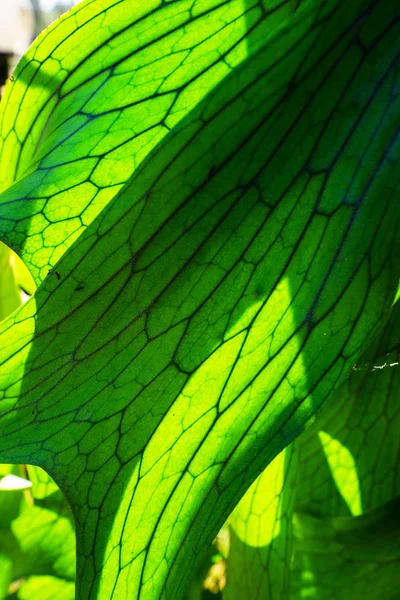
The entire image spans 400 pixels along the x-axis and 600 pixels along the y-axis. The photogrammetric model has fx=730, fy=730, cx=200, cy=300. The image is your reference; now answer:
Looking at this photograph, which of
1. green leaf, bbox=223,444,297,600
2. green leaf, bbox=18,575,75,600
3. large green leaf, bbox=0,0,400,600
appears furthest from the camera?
green leaf, bbox=18,575,75,600

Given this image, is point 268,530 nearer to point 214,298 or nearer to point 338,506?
point 338,506

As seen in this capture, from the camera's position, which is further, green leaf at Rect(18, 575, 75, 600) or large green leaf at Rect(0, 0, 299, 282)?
green leaf at Rect(18, 575, 75, 600)

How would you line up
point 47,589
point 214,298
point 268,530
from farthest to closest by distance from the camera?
point 47,589
point 268,530
point 214,298

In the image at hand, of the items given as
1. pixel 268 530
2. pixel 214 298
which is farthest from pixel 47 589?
pixel 214 298

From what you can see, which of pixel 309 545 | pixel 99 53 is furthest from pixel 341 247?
pixel 309 545

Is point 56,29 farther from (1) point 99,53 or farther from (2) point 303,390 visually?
(2) point 303,390

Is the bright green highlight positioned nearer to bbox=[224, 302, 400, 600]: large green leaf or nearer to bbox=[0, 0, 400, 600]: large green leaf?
bbox=[224, 302, 400, 600]: large green leaf

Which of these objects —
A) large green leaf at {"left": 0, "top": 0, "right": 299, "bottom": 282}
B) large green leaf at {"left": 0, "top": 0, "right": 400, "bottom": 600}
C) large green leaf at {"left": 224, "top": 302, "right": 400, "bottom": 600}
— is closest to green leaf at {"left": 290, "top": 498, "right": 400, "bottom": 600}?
large green leaf at {"left": 224, "top": 302, "right": 400, "bottom": 600}

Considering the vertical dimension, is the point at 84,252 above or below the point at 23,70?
below
